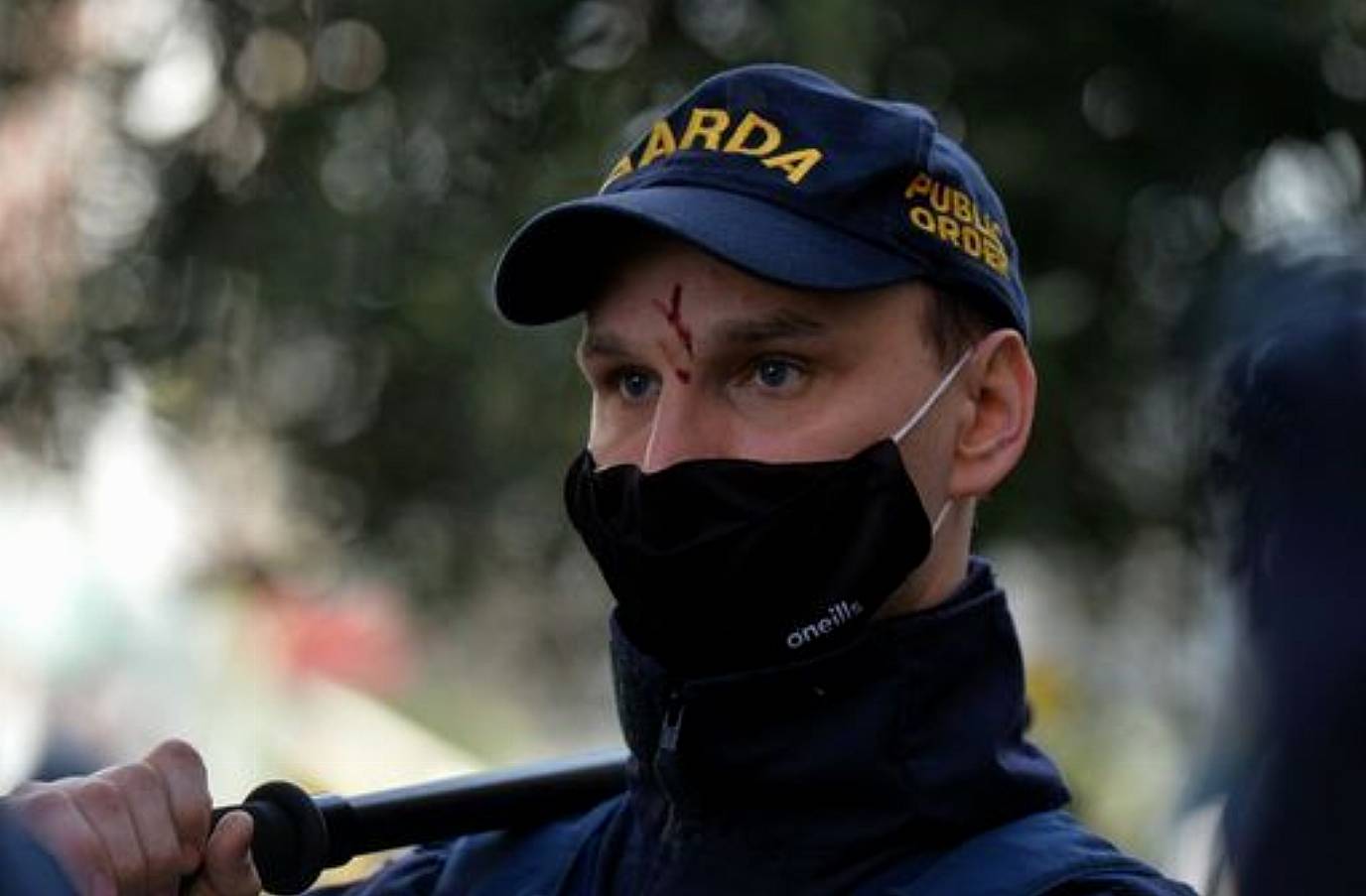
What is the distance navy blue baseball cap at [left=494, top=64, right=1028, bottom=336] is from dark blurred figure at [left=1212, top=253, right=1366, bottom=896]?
814 mm

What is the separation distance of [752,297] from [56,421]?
134 inches

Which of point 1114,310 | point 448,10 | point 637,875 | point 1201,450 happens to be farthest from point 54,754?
point 1201,450

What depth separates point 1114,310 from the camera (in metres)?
5.59

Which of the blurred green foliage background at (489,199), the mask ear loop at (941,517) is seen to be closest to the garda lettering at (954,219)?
the mask ear loop at (941,517)

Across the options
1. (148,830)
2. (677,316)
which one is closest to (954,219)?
(677,316)

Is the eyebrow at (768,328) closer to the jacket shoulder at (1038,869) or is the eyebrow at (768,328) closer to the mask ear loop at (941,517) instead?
the mask ear loop at (941,517)

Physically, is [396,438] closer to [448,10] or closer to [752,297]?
[448,10]

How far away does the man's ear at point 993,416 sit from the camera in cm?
260

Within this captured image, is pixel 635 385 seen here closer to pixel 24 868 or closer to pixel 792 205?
pixel 792 205

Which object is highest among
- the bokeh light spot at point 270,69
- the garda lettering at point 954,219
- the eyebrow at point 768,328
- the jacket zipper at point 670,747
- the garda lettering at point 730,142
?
the bokeh light spot at point 270,69

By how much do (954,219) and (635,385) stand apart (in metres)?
0.34

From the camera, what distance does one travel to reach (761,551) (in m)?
2.50

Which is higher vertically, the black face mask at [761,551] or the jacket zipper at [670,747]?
the black face mask at [761,551]

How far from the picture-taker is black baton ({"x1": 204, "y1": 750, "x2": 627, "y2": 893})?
2.52 metres
